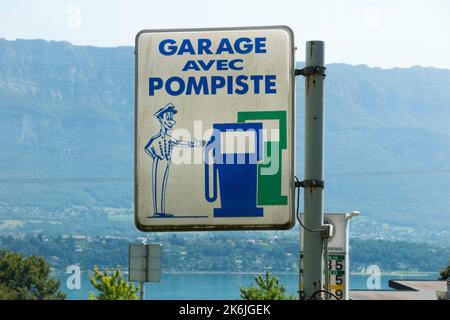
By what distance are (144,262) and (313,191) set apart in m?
33.4

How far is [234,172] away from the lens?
827 centimetres

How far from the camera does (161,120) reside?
843 cm

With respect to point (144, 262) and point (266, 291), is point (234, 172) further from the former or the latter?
point (266, 291)

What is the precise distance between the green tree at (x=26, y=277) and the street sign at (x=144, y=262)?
141208 millimetres

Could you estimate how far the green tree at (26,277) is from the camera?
181 metres

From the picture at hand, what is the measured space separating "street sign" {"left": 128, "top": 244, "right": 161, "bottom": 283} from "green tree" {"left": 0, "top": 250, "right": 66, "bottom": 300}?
141 m

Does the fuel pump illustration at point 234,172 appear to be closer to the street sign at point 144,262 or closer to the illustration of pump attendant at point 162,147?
the illustration of pump attendant at point 162,147

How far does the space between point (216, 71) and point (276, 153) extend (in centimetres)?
92

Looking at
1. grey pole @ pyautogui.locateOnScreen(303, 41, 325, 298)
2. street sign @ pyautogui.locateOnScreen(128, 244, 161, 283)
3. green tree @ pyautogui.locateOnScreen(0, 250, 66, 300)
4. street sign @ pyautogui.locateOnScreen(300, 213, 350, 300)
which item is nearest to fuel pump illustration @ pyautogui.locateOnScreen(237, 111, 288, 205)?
grey pole @ pyautogui.locateOnScreen(303, 41, 325, 298)

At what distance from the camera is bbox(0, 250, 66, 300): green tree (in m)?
181

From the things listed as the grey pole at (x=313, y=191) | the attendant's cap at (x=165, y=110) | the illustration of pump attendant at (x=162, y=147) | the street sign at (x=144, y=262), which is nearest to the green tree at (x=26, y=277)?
the street sign at (x=144, y=262)

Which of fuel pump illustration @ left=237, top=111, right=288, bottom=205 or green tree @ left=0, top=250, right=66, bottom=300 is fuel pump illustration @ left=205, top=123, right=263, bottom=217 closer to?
fuel pump illustration @ left=237, top=111, right=288, bottom=205
